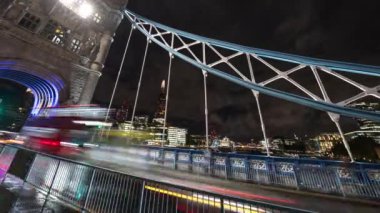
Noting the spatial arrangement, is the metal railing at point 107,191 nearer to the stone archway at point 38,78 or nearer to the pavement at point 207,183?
the pavement at point 207,183

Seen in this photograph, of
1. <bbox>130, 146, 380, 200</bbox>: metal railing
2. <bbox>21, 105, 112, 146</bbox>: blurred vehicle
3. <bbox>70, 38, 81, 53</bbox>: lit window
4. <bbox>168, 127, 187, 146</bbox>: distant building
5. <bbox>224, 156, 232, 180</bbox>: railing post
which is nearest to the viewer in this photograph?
<bbox>130, 146, 380, 200</bbox>: metal railing

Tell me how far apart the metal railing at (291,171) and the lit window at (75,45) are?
25.0 metres

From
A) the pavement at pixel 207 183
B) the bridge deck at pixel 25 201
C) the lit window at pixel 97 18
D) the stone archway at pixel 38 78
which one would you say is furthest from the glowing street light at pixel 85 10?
the bridge deck at pixel 25 201

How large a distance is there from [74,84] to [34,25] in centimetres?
905

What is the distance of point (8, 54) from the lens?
2286 cm

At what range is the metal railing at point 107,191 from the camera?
4570 mm

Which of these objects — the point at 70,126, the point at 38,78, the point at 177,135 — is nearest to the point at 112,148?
the point at 70,126

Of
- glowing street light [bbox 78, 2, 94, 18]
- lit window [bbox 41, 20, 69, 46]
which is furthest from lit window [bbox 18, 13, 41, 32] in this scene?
glowing street light [bbox 78, 2, 94, 18]

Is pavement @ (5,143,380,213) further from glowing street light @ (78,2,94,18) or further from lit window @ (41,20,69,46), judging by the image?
glowing street light @ (78,2,94,18)

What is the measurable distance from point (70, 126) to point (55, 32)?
64.7 feet

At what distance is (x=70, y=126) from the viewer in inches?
600

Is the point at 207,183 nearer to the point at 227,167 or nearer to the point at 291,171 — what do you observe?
the point at 227,167

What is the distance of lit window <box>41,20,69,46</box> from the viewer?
26391 millimetres

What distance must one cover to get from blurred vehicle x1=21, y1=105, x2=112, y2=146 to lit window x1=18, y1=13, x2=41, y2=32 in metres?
14.7
